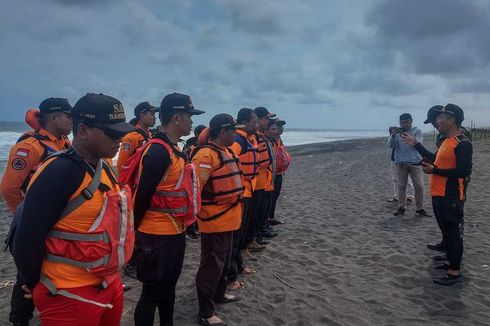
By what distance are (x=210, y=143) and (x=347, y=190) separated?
10.4 m

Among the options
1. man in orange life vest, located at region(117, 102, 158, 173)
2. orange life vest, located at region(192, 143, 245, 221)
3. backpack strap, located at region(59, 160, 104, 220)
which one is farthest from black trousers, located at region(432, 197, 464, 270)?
backpack strap, located at region(59, 160, 104, 220)

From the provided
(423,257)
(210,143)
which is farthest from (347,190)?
(210,143)

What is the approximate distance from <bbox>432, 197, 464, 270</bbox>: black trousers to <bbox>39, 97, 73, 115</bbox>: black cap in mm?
5147

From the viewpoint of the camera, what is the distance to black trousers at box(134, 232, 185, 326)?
3316mm

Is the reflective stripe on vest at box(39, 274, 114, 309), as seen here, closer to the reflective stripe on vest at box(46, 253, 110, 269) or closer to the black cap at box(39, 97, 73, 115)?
the reflective stripe on vest at box(46, 253, 110, 269)

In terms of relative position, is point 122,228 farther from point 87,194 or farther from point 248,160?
point 248,160

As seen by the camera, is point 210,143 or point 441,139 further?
point 441,139

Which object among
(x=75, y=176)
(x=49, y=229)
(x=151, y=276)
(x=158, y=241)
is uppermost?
(x=75, y=176)

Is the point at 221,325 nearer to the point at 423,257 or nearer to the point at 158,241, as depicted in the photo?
the point at 158,241

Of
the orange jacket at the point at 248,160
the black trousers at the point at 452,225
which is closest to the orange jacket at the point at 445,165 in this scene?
the black trousers at the point at 452,225

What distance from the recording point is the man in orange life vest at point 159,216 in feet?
10.6

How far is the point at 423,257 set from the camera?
6.42 meters

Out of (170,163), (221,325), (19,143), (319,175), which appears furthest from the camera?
(319,175)

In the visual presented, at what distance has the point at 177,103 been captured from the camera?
3.55 meters
